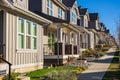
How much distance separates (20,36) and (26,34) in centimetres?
91

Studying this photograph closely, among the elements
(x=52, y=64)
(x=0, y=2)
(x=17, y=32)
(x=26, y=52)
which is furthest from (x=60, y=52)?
(x=0, y=2)

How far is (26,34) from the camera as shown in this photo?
19578 mm

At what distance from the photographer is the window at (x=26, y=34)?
736 inches

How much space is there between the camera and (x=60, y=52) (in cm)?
2706

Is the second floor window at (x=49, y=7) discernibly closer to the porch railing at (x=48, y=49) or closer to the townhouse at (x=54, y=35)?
the townhouse at (x=54, y=35)

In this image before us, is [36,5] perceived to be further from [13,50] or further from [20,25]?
[13,50]

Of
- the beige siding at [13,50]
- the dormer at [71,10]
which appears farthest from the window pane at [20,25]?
the dormer at [71,10]

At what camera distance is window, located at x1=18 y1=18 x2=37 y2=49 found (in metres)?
18.7

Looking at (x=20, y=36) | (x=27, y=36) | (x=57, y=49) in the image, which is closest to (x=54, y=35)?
(x=57, y=49)

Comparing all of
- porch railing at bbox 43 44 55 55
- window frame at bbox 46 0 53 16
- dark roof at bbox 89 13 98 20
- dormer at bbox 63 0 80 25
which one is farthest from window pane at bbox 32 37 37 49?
dark roof at bbox 89 13 98 20

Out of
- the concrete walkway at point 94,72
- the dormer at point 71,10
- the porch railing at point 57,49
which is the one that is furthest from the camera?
the dormer at point 71,10

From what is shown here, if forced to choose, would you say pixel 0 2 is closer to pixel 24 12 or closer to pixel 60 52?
pixel 24 12

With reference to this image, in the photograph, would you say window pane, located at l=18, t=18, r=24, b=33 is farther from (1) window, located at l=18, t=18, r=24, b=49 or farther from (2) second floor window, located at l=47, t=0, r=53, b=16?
(2) second floor window, located at l=47, t=0, r=53, b=16

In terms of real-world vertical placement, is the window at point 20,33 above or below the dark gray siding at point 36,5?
below
